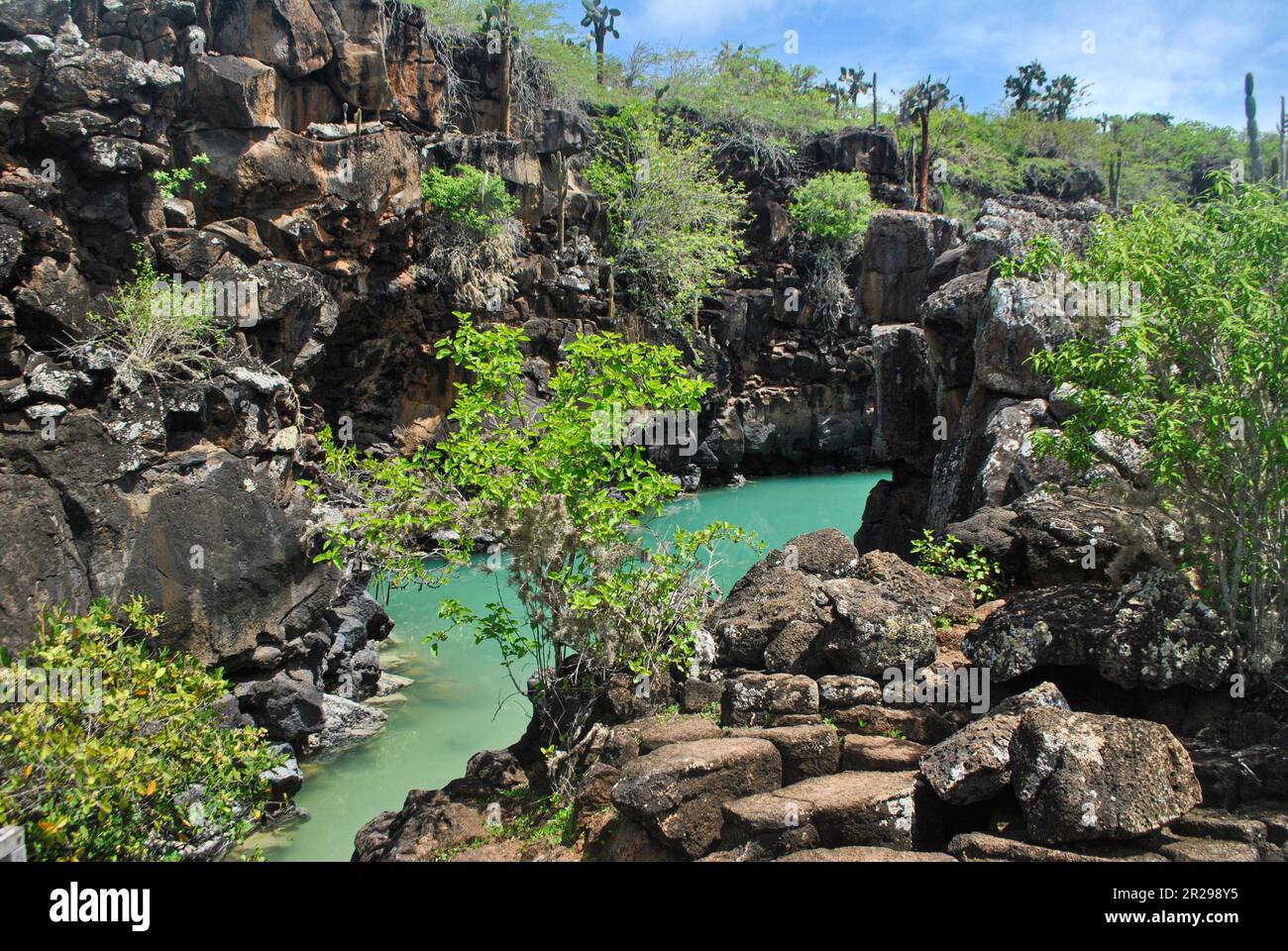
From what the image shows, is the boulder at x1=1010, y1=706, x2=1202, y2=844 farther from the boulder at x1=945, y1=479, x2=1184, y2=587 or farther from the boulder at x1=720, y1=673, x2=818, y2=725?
the boulder at x1=945, y1=479, x2=1184, y2=587

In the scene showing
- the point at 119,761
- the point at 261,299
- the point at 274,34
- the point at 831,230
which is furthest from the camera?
the point at 831,230

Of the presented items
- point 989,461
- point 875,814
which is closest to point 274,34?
point 989,461

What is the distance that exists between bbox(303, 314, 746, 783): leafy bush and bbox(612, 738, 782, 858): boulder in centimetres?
174

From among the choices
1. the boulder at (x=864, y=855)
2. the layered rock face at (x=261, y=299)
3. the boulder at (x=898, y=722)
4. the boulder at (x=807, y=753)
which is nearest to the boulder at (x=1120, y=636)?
the boulder at (x=898, y=722)

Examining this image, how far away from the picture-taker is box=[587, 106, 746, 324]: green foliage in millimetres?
27156

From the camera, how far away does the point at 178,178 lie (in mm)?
16469

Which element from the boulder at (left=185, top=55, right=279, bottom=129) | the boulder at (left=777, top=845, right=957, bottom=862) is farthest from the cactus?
the boulder at (left=777, top=845, right=957, bottom=862)

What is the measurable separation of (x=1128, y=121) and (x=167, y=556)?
187 feet

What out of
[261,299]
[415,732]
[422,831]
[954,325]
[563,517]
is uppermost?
[261,299]

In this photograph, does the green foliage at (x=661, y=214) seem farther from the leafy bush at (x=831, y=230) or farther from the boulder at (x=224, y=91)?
the boulder at (x=224, y=91)

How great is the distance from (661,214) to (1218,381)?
23.5m

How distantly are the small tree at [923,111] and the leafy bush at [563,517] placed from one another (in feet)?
105

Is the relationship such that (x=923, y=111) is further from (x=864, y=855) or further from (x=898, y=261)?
(x=864, y=855)
